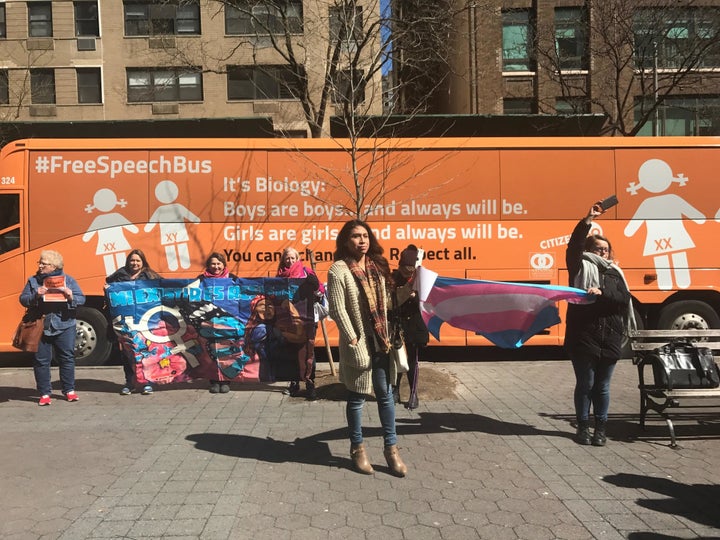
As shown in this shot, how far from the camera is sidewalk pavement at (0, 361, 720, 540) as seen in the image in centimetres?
342

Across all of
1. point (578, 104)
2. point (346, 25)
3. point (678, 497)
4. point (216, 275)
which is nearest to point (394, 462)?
point (678, 497)

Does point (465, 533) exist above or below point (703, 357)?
below

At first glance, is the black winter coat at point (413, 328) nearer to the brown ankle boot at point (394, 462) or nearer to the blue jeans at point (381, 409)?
the blue jeans at point (381, 409)

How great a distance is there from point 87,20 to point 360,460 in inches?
1268

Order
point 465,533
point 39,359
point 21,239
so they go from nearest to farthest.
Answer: point 465,533
point 39,359
point 21,239

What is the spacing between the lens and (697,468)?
4.33m

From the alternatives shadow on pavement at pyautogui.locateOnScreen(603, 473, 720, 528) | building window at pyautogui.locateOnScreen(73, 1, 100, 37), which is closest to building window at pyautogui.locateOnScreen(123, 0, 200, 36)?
building window at pyautogui.locateOnScreen(73, 1, 100, 37)

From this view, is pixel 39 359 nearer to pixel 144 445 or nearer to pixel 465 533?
pixel 144 445

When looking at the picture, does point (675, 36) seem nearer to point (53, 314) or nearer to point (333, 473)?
point (333, 473)

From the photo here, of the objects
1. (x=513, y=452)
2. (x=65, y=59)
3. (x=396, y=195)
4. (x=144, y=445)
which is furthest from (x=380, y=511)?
(x=65, y=59)

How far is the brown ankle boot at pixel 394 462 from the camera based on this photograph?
415 cm

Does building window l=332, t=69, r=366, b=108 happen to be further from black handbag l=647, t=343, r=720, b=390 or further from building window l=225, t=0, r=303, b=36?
black handbag l=647, t=343, r=720, b=390

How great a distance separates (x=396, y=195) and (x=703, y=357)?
16.2 ft

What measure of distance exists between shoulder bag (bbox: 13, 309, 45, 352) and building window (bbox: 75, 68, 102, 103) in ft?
85.7
